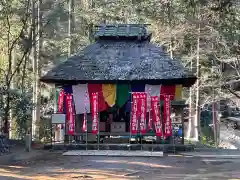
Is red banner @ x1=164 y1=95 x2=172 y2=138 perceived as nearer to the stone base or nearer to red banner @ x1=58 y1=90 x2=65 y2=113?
the stone base

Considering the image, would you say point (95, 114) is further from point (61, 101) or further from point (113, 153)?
point (113, 153)

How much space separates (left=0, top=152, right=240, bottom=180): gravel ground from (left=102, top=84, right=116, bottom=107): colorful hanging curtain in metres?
3.17

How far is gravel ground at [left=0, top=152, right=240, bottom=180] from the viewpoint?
34.3 feet

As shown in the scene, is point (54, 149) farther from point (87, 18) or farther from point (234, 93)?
point (87, 18)

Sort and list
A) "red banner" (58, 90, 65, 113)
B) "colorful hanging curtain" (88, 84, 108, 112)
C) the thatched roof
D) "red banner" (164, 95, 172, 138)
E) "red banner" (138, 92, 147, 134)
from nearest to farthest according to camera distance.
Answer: "red banner" (138, 92, 147, 134)
"red banner" (164, 95, 172, 138)
the thatched roof
"red banner" (58, 90, 65, 113)
"colorful hanging curtain" (88, 84, 108, 112)

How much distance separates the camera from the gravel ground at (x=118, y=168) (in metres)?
10.5

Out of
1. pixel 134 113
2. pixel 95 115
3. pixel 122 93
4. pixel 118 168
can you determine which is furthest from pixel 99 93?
pixel 118 168

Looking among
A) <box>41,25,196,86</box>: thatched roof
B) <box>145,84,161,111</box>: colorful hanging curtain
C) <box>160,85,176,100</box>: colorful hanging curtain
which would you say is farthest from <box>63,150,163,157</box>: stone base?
<box>41,25,196,86</box>: thatched roof

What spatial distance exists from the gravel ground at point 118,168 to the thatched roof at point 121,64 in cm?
345

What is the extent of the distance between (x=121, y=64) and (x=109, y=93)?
1.40 metres

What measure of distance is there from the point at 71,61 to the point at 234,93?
10092 mm

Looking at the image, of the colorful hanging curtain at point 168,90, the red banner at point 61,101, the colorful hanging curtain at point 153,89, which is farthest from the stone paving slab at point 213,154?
the red banner at point 61,101

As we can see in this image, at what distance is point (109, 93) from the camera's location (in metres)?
16.5

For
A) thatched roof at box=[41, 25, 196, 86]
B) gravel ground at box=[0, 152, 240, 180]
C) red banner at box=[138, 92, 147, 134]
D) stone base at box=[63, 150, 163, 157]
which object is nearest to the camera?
gravel ground at box=[0, 152, 240, 180]
